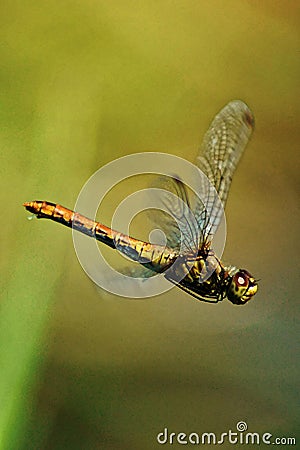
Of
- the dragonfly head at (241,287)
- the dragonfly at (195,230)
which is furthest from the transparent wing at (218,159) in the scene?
the dragonfly head at (241,287)

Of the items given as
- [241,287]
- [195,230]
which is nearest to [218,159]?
[195,230]

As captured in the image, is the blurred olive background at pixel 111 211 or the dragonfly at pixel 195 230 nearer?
the dragonfly at pixel 195 230

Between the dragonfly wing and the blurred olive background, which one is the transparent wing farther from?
the blurred olive background

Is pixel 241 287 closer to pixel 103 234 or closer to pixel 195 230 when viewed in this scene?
pixel 195 230

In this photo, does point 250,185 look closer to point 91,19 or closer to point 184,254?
point 184,254

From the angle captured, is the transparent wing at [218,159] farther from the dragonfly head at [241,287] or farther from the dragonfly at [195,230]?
the dragonfly head at [241,287]

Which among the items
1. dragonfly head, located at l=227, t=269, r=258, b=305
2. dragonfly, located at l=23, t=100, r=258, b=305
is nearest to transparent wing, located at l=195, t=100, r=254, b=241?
dragonfly, located at l=23, t=100, r=258, b=305
